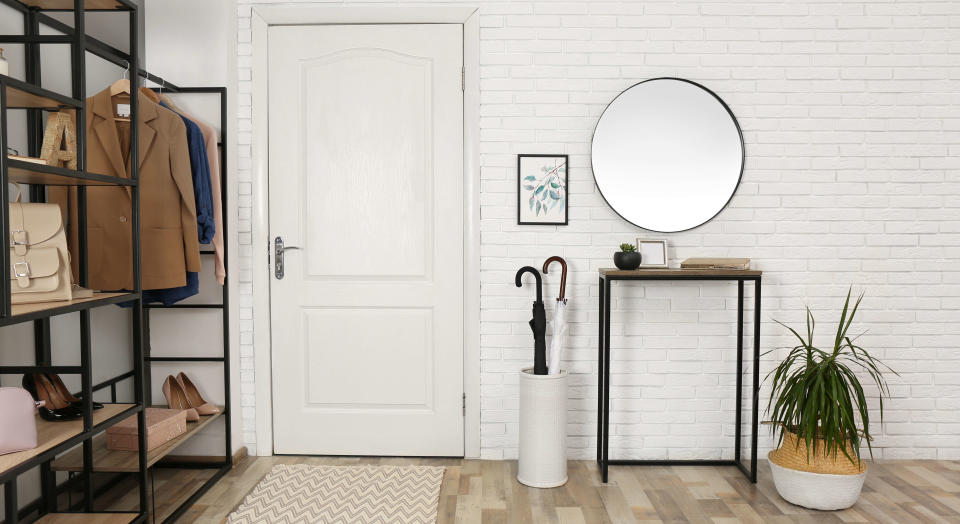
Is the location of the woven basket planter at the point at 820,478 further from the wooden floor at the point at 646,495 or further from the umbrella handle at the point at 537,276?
the umbrella handle at the point at 537,276

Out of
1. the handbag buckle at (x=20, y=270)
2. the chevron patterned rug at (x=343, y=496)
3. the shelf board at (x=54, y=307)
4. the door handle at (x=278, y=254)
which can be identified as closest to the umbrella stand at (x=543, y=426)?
the chevron patterned rug at (x=343, y=496)

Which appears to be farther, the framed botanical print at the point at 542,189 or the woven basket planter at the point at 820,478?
the framed botanical print at the point at 542,189

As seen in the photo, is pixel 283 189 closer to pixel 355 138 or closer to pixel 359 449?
pixel 355 138

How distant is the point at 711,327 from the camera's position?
299 centimetres

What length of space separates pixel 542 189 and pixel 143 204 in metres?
1.68

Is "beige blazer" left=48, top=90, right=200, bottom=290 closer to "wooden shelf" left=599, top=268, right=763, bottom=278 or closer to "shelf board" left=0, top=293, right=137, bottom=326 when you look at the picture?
"shelf board" left=0, top=293, right=137, bottom=326

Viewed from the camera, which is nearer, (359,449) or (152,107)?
(152,107)

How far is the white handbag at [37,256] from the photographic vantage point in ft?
5.56

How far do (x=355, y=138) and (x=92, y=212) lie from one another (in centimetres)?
116

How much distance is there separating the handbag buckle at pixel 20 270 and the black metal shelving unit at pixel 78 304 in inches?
3.5

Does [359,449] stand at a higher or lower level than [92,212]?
lower

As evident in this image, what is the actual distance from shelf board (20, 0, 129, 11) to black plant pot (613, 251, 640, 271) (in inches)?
81.3

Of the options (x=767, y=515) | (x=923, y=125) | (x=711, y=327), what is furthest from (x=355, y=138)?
(x=923, y=125)

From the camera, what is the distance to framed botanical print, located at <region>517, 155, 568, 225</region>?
2959 mm
